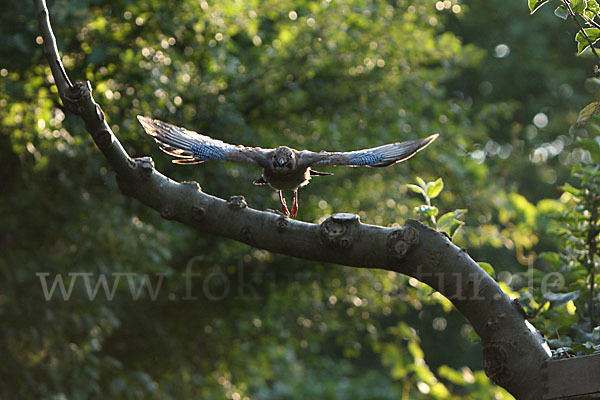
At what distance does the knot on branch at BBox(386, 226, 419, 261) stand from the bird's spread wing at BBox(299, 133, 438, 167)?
1.60ft

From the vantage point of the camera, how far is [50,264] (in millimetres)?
6938

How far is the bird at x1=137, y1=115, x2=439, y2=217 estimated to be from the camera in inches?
114

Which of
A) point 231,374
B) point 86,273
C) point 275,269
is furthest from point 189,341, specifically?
point 86,273

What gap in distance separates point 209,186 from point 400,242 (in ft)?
15.6

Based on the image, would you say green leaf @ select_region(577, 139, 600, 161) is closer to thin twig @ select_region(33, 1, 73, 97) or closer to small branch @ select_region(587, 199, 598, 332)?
small branch @ select_region(587, 199, 598, 332)

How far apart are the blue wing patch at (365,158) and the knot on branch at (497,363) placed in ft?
2.74

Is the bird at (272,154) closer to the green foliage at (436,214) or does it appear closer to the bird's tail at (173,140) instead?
the bird's tail at (173,140)

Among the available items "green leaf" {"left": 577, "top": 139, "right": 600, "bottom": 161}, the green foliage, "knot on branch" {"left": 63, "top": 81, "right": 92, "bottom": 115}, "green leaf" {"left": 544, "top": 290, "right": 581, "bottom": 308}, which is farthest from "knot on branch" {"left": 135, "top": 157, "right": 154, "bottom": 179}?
"green leaf" {"left": 577, "top": 139, "right": 600, "bottom": 161}

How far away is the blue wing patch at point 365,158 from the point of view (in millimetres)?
2904

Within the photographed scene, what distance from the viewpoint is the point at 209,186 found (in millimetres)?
6977

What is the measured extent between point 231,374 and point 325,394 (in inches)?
153

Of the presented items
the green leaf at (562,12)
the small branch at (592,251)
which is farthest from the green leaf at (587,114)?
the small branch at (592,251)

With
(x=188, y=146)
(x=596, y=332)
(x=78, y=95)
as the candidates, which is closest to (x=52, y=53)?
(x=78, y=95)

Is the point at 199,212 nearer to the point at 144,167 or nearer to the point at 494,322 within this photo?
the point at 144,167
